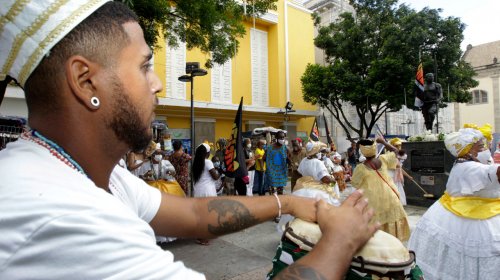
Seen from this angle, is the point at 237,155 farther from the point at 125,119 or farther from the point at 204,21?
the point at 125,119

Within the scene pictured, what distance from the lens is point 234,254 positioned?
5160 millimetres

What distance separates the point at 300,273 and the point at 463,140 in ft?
12.3

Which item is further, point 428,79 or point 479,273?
point 428,79

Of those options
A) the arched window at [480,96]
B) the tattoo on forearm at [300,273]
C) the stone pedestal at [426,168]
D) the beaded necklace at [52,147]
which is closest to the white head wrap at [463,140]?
the tattoo on forearm at [300,273]

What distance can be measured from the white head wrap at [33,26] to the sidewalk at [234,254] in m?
3.89

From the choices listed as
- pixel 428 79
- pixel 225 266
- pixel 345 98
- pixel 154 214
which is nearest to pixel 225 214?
pixel 154 214

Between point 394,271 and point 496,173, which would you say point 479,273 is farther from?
point 394,271

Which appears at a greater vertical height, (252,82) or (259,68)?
(259,68)

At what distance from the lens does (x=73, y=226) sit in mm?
670

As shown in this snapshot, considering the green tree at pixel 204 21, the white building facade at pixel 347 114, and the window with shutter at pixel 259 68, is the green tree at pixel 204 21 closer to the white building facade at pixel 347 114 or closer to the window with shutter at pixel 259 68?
the window with shutter at pixel 259 68

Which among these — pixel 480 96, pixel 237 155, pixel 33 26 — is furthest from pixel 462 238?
pixel 480 96

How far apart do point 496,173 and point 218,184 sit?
758 cm

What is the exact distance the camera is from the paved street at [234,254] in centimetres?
445

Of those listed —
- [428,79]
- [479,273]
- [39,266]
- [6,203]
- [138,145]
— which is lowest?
[479,273]
